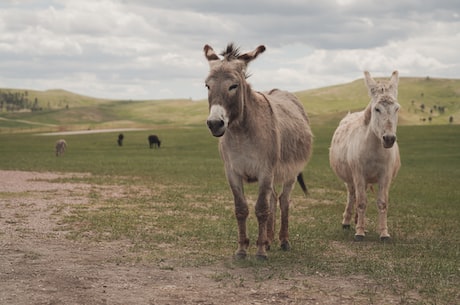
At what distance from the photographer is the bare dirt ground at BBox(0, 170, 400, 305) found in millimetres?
6594

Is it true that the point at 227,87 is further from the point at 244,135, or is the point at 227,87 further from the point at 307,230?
the point at 307,230

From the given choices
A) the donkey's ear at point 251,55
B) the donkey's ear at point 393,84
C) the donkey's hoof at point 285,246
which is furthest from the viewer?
the donkey's ear at point 393,84

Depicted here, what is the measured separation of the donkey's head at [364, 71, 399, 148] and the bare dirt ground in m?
3.65

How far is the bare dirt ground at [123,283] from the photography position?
6.59m

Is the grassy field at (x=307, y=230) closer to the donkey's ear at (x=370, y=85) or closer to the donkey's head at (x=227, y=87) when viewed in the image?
the donkey's head at (x=227, y=87)

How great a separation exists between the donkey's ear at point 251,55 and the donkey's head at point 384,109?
318 centimetres

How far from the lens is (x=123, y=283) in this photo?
7285mm

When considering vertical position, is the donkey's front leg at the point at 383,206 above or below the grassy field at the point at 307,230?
above

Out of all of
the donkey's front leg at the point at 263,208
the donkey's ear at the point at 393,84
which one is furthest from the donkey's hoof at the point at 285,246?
the donkey's ear at the point at 393,84

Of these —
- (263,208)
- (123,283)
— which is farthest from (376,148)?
(123,283)

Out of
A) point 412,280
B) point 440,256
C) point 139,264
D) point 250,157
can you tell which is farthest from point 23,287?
point 440,256

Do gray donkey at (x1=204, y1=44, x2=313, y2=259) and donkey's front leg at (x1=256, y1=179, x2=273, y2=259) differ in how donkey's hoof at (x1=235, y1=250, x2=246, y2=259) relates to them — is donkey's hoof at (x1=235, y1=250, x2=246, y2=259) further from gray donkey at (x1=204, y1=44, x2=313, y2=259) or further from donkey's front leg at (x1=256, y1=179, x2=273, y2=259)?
donkey's front leg at (x1=256, y1=179, x2=273, y2=259)

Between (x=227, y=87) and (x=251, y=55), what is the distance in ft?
3.07

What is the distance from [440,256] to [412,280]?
229 centimetres
